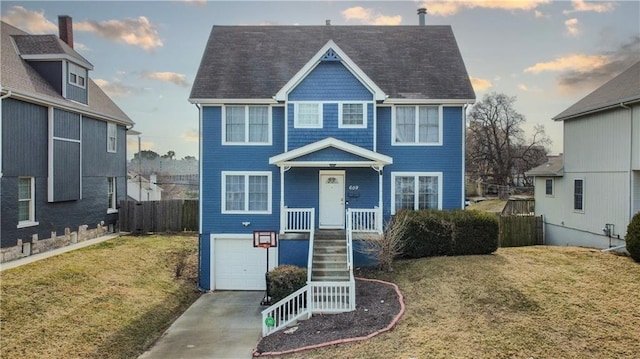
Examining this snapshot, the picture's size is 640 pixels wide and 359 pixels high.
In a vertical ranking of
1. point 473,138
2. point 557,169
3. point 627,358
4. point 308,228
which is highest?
point 473,138

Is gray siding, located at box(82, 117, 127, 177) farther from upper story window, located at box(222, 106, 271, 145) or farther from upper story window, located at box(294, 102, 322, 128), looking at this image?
upper story window, located at box(294, 102, 322, 128)

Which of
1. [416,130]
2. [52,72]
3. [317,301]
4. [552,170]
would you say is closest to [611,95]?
[552,170]

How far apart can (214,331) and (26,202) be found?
10.2 m

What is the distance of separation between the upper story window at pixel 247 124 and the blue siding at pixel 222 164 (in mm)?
248

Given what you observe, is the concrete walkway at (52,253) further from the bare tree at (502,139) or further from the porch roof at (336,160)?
the bare tree at (502,139)

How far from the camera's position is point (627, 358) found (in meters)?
7.13

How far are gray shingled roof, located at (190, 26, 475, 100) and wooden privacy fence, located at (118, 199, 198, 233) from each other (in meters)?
9.39

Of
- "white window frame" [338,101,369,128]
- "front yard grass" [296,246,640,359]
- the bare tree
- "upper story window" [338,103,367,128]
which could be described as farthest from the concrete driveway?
the bare tree

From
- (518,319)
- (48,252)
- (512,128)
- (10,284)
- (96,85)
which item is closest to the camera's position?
(518,319)

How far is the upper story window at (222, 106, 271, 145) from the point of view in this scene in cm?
1605

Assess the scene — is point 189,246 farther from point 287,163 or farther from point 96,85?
point 96,85

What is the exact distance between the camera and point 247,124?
16.1 metres

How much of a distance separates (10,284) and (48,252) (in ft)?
18.0

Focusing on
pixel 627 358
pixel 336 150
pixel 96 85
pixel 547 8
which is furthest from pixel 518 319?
pixel 96 85
